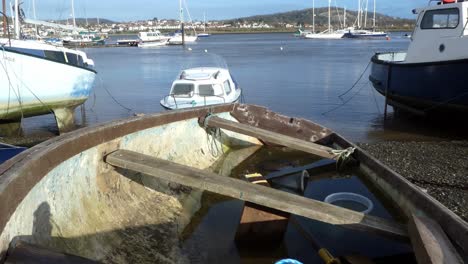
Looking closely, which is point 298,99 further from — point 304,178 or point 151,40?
point 151,40

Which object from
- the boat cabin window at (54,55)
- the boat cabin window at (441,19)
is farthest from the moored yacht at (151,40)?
the boat cabin window at (441,19)

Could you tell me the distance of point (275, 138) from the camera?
27.7ft

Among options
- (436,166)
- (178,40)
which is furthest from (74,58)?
(178,40)

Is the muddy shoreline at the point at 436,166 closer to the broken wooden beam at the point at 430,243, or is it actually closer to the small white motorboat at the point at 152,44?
the broken wooden beam at the point at 430,243

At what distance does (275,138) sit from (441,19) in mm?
8995

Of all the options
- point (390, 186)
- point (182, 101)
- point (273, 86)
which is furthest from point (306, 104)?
point (390, 186)

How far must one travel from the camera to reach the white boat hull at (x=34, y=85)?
Answer: 13773 mm

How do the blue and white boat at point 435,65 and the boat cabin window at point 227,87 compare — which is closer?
the blue and white boat at point 435,65

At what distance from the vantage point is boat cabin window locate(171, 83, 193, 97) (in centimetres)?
1433

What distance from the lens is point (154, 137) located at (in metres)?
A: 7.21

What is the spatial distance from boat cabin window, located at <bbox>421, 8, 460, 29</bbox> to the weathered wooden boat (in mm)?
7963

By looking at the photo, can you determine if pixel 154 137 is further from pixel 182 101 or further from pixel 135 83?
Answer: pixel 135 83

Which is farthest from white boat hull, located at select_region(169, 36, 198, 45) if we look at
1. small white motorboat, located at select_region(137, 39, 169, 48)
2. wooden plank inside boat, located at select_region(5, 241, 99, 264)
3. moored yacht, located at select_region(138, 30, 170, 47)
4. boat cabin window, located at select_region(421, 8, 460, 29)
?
wooden plank inside boat, located at select_region(5, 241, 99, 264)

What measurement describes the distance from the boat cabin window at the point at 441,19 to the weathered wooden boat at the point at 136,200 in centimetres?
796
